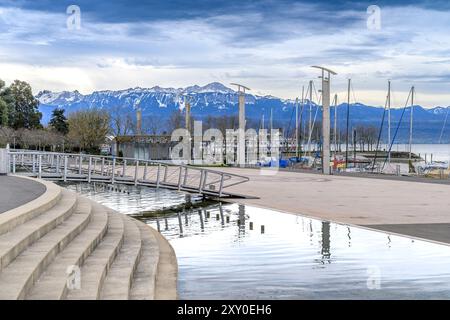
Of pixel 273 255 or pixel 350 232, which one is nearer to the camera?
pixel 273 255

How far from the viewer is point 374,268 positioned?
34.8 feet

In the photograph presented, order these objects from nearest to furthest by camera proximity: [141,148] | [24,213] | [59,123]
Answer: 1. [24,213]
2. [141,148]
3. [59,123]

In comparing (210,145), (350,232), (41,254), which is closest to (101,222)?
(41,254)

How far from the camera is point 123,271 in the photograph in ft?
29.3

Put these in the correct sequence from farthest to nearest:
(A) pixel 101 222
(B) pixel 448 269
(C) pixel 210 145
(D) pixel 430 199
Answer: (C) pixel 210 145 < (D) pixel 430 199 < (A) pixel 101 222 < (B) pixel 448 269

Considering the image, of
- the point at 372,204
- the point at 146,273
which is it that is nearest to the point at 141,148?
the point at 372,204

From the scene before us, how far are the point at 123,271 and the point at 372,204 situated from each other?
15258 millimetres

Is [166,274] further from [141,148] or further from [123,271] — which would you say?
[141,148]

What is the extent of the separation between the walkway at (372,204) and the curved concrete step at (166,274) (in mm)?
5495

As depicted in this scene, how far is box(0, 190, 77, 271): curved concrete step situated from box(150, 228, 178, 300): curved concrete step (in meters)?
1.71

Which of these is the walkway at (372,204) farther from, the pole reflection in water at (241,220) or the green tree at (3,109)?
the green tree at (3,109)
